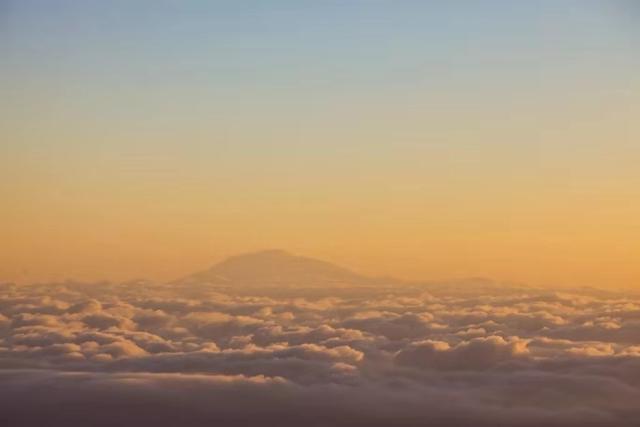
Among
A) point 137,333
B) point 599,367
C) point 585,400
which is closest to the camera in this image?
point 585,400

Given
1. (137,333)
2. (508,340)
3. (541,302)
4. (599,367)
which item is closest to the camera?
(599,367)

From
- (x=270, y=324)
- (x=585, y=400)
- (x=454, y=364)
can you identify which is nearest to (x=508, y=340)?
(x=454, y=364)

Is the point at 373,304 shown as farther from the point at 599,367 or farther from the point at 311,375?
the point at 599,367

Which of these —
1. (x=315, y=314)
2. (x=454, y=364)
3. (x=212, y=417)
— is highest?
(x=315, y=314)

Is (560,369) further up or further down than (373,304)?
further down

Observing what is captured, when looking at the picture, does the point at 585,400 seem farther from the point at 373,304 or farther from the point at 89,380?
the point at 89,380

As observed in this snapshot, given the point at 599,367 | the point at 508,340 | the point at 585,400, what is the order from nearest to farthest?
the point at 585,400
the point at 599,367
the point at 508,340

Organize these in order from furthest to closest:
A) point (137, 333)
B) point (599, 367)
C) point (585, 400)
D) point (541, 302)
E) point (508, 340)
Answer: point (541, 302), point (137, 333), point (508, 340), point (599, 367), point (585, 400)

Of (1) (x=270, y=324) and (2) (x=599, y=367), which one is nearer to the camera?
(2) (x=599, y=367)

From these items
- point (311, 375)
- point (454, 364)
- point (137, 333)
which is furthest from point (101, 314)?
point (454, 364)
